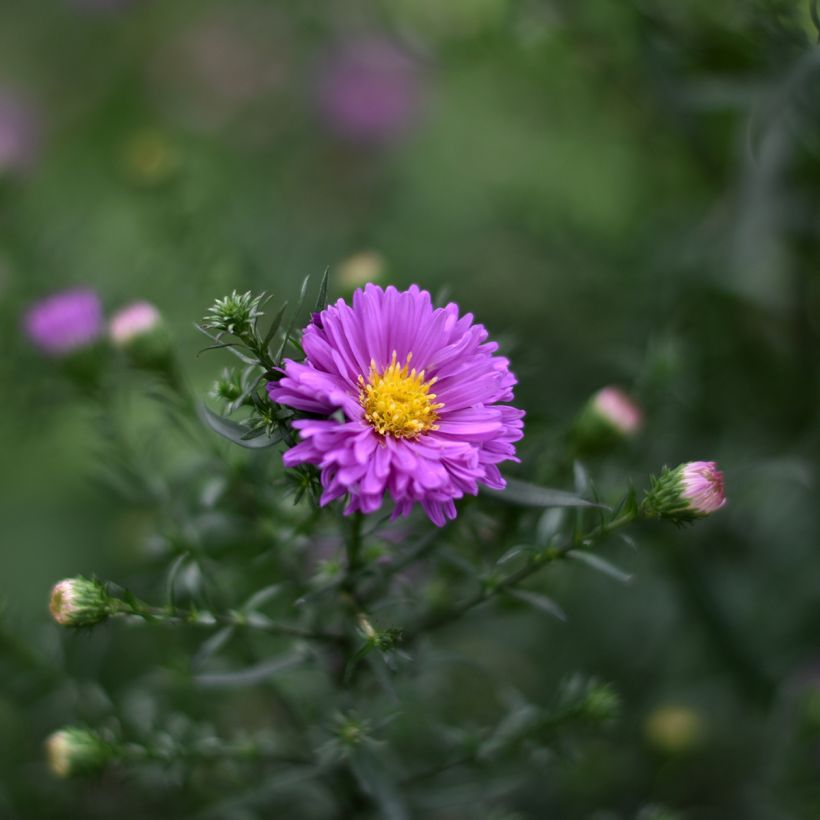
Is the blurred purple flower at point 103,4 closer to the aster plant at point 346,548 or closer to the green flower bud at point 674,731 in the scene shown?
the aster plant at point 346,548

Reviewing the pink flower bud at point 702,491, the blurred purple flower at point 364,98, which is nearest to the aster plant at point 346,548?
the pink flower bud at point 702,491

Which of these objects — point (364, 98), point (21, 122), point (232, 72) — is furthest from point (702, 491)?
point (21, 122)

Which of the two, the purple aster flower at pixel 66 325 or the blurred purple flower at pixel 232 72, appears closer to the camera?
the purple aster flower at pixel 66 325

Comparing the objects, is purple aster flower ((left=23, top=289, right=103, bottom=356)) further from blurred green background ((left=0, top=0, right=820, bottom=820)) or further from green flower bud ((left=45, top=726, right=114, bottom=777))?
green flower bud ((left=45, top=726, right=114, bottom=777))

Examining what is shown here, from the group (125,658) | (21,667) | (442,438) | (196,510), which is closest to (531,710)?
(442,438)

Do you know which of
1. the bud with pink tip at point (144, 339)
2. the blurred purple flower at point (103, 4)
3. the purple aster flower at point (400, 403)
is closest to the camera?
the purple aster flower at point (400, 403)

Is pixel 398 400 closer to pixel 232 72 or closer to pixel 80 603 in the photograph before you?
pixel 80 603

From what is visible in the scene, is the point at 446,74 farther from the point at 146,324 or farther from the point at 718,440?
the point at 146,324

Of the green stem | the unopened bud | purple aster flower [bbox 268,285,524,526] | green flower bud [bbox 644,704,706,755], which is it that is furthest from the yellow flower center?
green flower bud [bbox 644,704,706,755]
